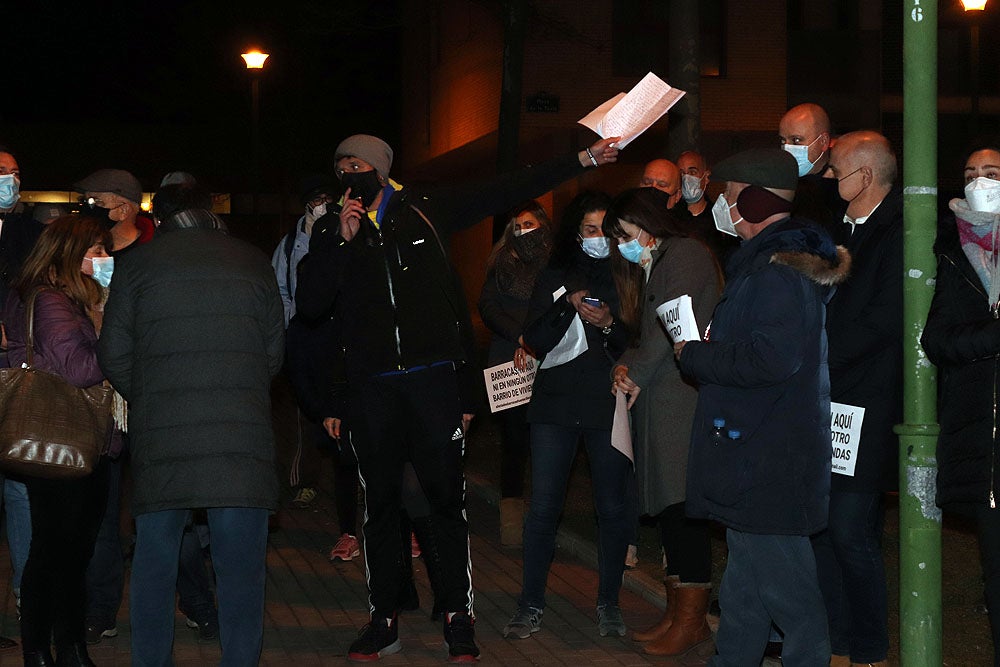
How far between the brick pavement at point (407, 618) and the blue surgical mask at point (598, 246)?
1.98 metres

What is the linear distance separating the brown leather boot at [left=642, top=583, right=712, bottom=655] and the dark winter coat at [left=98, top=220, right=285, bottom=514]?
2189 mm

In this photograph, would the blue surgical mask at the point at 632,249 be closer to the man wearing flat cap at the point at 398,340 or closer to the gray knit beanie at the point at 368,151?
the man wearing flat cap at the point at 398,340

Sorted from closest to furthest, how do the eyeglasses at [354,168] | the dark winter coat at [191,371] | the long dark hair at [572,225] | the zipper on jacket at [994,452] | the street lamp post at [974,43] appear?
1. the zipper on jacket at [994,452]
2. the dark winter coat at [191,371]
3. the eyeglasses at [354,168]
4. the long dark hair at [572,225]
5. the street lamp post at [974,43]

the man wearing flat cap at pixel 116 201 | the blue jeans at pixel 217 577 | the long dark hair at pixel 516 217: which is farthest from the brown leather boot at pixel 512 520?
the blue jeans at pixel 217 577

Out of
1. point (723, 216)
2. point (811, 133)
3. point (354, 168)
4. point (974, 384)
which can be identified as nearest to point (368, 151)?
point (354, 168)

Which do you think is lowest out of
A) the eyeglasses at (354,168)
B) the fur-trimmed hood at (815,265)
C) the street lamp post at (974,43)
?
the fur-trimmed hood at (815,265)

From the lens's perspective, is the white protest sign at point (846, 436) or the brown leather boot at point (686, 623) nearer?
the white protest sign at point (846, 436)

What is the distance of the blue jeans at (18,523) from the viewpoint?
6895 millimetres

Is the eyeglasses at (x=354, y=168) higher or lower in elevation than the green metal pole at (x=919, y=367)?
higher

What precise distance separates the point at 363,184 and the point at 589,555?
3.44 meters

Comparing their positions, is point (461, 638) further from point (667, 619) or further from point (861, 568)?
point (861, 568)

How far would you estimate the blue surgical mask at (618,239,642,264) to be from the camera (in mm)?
6820

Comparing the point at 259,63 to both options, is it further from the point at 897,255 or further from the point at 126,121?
the point at 126,121

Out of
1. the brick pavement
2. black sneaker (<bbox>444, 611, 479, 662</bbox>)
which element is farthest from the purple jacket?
black sneaker (<bbox>444, 611, 479, 662</bbox>)
